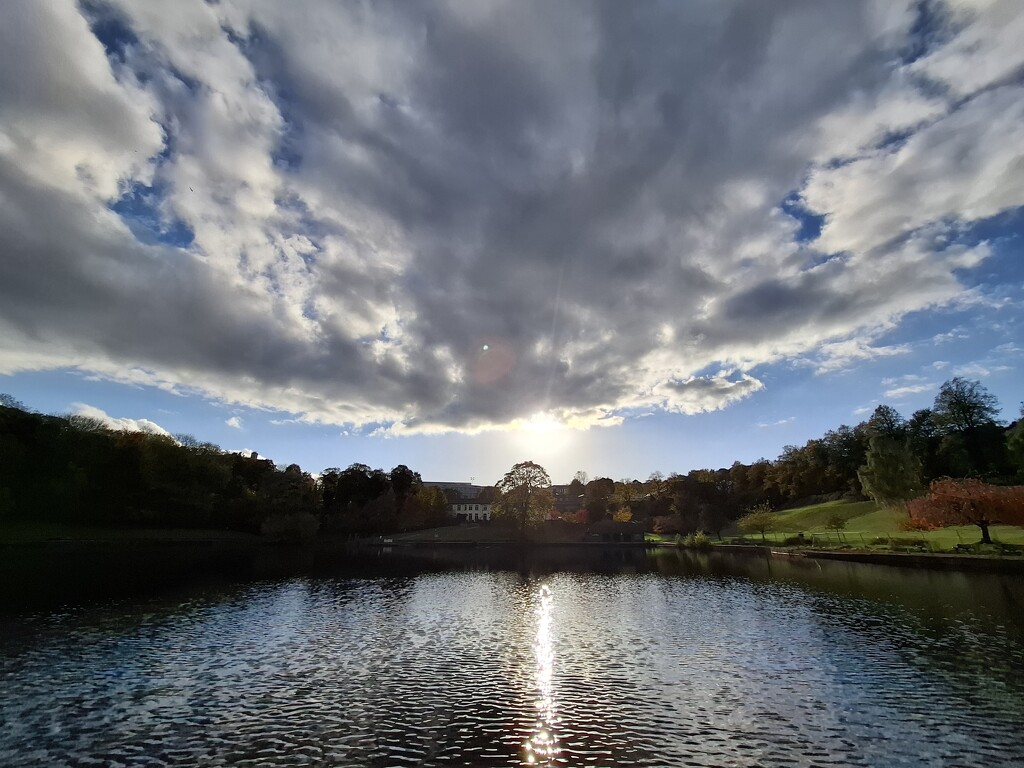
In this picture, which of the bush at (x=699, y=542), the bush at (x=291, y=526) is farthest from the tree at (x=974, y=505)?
the bush at (x=291, y=526)

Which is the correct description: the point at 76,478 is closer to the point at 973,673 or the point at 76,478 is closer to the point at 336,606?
the point at 336,606

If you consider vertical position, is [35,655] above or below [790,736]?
above

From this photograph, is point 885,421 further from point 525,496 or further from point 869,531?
point 525,496

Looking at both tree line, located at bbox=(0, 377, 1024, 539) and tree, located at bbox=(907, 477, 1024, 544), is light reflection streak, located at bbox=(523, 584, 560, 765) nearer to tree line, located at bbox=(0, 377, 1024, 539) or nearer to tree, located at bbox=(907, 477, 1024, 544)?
tree, located at bbox=(907, 477, 1024, 544)

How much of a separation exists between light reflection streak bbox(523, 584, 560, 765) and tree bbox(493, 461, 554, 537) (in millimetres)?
85169

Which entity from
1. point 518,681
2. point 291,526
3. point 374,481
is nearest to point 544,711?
point 518,681

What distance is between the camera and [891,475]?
258 feet

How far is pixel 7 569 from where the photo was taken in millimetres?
53594

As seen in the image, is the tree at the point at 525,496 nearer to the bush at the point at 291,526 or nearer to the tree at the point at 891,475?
the bush at the point at 291,526

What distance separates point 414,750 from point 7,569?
205ft

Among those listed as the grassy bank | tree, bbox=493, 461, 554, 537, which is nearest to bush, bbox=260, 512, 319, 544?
tree, bbox=493, 461, 554, 537

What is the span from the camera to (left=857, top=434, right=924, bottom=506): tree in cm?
7812

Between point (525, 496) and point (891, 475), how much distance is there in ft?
225

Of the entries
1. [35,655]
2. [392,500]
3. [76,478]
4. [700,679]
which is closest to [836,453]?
[392,500]
